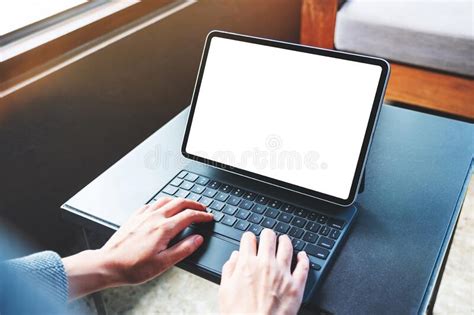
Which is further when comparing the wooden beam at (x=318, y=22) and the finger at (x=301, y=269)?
the wooden beam at (x=318, y=22)

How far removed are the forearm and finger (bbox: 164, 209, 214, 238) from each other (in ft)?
0.35

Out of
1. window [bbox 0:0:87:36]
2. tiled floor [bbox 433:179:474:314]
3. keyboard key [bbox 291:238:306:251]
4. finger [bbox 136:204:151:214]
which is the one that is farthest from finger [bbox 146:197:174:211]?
tiled floor [bbox 433:179:474:314]

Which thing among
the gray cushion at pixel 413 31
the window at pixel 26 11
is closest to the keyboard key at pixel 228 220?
the window at pixel 26 11

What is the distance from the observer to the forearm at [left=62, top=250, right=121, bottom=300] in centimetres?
72

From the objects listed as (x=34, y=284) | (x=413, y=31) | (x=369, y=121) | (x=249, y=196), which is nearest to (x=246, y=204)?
(x=249, y=196)

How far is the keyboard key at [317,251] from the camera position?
697mm

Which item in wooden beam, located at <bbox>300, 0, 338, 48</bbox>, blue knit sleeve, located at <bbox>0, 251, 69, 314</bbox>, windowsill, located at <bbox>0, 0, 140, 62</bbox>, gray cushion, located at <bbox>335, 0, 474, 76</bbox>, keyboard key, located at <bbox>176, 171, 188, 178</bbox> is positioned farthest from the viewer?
wooden beam, located at <bbox>300, 0, 338, 48</bbox>

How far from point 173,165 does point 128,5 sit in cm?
64

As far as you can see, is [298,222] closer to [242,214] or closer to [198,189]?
[242,214]

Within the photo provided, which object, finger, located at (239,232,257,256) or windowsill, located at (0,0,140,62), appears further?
windowsill, located at (0,0,140,62)

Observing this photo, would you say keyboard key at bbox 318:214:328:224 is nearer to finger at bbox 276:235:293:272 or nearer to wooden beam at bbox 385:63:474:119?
finger at bbox 276:235:293:272

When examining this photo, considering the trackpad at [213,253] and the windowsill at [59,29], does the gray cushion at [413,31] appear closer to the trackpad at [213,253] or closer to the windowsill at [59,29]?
the windowsill at [59,29]

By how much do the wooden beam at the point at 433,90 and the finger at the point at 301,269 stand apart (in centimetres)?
146

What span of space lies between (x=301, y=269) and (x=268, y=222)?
12cm
